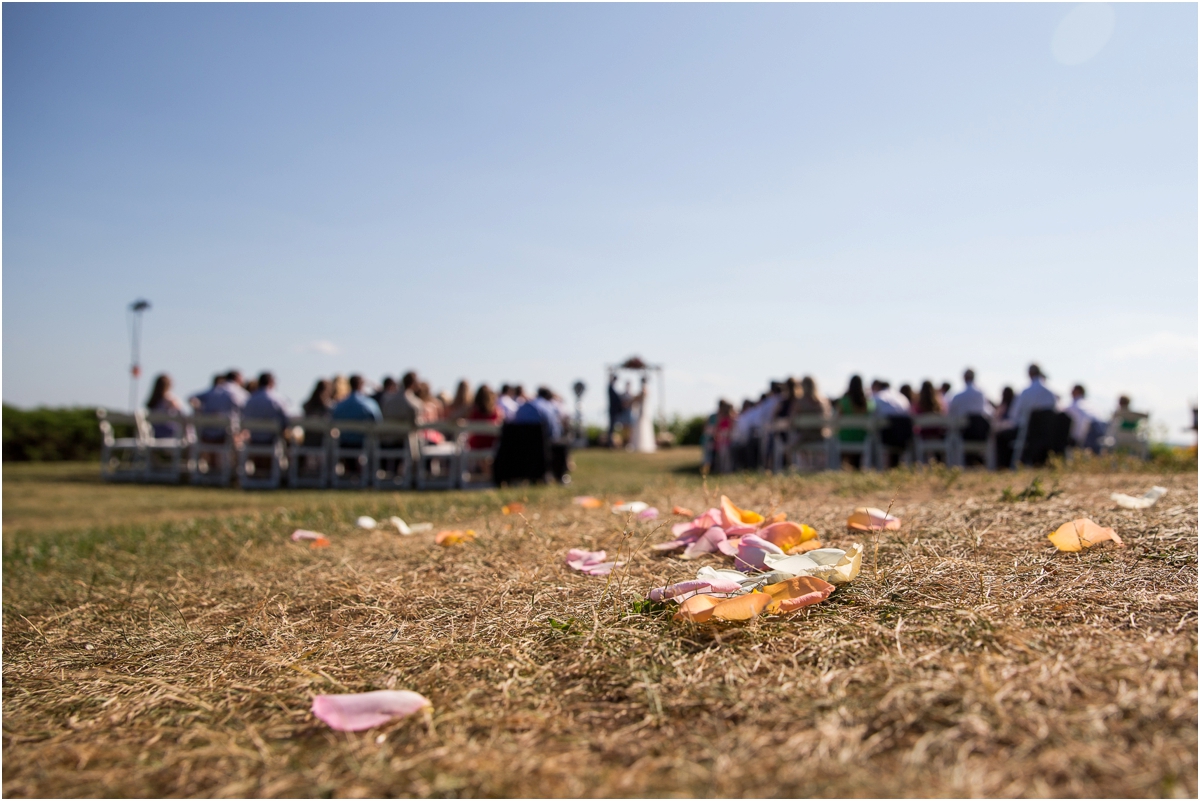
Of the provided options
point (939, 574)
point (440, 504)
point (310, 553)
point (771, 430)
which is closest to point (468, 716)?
point (939, 574)

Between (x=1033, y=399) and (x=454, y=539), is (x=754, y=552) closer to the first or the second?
(x=454, y=539)

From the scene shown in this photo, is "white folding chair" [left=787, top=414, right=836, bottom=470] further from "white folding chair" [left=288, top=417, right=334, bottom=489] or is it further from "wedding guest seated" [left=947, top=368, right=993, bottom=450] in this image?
"white folding chair" [left=288, top=417, right=334, bottom=489]

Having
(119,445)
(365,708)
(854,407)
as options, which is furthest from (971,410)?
(119,445)

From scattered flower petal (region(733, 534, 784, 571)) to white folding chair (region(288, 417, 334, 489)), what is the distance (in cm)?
964

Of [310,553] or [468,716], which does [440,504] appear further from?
[468,716]

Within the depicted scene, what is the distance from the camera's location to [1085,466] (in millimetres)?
6254

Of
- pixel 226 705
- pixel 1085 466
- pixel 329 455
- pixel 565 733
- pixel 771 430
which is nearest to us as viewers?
pixel 565 733

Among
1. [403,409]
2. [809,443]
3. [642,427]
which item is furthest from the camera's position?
[642,427]

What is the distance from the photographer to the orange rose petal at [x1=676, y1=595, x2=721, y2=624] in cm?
214

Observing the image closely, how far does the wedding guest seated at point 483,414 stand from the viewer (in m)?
12.1

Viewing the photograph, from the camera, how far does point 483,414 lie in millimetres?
12109

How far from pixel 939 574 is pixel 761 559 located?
590 millimetres

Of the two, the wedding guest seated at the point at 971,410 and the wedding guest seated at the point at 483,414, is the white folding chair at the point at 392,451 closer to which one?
the wedding guest seated at the point at 483,414

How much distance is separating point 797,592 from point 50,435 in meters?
20.5
